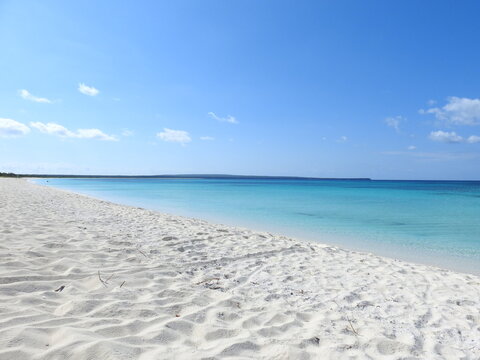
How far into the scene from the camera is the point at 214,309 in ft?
12.2

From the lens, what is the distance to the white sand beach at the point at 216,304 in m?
2.84

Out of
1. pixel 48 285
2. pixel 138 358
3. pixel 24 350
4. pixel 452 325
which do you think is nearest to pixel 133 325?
pixel 138 358

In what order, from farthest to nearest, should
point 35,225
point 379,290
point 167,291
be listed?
point 35,225 → point 379,290 → point 167,291

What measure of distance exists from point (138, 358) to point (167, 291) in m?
1.66

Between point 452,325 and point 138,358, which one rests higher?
point 138,358

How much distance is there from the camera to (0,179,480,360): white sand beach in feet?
9.33

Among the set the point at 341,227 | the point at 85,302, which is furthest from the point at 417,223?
the point at 85,302

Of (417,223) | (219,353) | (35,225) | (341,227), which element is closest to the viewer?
(219,353)

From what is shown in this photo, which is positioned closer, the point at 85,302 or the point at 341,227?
the point at 85,302

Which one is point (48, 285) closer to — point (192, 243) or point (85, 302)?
point (85, 302)

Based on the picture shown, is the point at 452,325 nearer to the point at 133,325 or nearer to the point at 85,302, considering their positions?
the point at 133,325

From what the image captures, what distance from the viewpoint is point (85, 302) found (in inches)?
139

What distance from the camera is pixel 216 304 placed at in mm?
3904

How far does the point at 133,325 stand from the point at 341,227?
12061 millimetres
